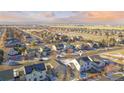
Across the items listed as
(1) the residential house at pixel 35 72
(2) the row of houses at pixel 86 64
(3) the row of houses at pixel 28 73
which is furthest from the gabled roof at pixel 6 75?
(2) the row of houses at pixel 86 64

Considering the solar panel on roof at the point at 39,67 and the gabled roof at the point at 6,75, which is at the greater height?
the solar panel on roof at the point at 39,67

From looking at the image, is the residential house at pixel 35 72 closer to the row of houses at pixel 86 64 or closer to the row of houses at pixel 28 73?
the row of houses at pixel 28 73

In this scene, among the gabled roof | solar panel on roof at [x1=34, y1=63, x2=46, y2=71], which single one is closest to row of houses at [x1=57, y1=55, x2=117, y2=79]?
solar panel on roof at [x1=34, y1=63, x2=46, y2=71]

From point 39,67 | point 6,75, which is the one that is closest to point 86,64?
point 39,67

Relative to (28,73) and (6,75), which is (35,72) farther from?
(6,75)

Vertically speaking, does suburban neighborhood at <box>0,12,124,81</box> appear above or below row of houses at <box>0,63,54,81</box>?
above

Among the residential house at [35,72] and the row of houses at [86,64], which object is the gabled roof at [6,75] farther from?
the row of houses at [86,64]

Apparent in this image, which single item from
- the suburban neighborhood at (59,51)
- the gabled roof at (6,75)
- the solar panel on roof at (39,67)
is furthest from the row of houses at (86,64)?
the gabled roof at (6,75)

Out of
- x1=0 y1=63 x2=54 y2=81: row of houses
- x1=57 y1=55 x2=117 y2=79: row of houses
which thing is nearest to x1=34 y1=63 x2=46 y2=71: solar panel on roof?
x1=0 y1=63 x2=54 y2=81: row of houses

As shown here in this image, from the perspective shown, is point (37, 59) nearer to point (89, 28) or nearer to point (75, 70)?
point (75, 70)

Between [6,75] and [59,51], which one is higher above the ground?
[59,51]

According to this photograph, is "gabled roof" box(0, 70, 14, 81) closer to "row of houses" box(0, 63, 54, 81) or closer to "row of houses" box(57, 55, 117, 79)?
"row of houses" box(0, 63, 54, 81)
